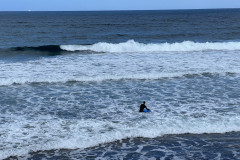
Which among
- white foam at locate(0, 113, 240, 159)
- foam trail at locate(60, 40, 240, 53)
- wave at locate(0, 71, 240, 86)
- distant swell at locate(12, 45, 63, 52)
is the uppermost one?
foam trail at locate(60, 40, 240, 53)

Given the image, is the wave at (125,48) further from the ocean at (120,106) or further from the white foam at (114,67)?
the ocean at (120,106)

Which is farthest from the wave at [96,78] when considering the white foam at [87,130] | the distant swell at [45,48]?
the distant swell at [45,48]

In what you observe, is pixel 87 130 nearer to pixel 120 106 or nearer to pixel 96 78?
pixel 120 106

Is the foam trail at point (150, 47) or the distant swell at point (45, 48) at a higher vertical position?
the foam trail at point (150, 47)

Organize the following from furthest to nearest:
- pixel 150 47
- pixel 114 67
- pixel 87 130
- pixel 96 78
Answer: pixel 150 47 < pixel 114 67 < pixel 96 78 < pixel 87 130

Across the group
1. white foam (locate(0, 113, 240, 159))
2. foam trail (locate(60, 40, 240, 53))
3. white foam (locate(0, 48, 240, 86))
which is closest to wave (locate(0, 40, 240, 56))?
foam trail (locate(60, 40, 240, 53))

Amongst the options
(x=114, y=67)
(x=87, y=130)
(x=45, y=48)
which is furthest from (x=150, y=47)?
(x=87, y=130)

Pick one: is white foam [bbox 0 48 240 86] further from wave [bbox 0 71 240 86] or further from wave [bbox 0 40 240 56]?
wave [bbox 0 40 240 56]

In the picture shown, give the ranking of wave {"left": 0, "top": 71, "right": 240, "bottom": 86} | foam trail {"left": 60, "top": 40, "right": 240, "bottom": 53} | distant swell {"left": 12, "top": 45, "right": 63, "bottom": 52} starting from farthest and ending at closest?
distant swell {"left": 12, "top": 45, "right": 63, "bottom": 52} → foam trail {"left": 60, "top": 40, "right": 240, "bottom": 53} → wave {"left": 0, "top": 71, "right": 240, "bottom": 86}

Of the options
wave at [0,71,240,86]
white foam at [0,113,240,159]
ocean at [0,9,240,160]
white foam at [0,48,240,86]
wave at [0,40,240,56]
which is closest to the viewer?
ocean at [0,9,240,160]

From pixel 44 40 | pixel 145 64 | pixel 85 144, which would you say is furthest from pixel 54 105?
pixel 44 40

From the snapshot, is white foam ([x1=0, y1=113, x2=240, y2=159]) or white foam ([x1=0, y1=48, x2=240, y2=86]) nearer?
white foam ([x1=0, y1=113, x2=240, y2=159])

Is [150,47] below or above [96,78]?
above

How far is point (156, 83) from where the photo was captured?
16.8 meters
